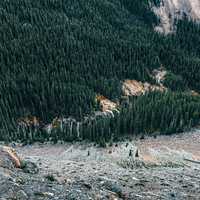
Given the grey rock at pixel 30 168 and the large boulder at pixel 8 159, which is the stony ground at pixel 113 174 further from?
the large boulder at pixel 8 159

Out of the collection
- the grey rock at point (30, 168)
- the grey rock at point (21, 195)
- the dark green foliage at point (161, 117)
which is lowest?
the dark green foliage at point (161, 117)

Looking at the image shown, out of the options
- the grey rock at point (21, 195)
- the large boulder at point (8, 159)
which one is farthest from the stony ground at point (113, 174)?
the large boulder at point (8, 159)

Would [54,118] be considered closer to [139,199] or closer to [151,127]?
[151,127]

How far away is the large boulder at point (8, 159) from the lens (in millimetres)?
79294

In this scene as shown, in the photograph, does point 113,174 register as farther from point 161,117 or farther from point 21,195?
point 161,117

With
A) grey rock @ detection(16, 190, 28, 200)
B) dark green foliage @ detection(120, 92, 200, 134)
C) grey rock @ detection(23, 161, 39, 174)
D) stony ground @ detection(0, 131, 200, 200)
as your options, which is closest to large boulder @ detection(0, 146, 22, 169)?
grey rock @ detection(23, 161, 39, 174)

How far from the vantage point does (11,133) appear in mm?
167000

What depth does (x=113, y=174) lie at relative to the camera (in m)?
92.0

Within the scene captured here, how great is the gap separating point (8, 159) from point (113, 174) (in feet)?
65.3

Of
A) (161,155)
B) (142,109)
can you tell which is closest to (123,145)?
(161,155)

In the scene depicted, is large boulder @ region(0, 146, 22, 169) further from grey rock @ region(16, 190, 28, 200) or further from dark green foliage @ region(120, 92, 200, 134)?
dark green foliage @ region(120, 92, 200, 134)

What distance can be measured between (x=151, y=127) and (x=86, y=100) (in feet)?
168

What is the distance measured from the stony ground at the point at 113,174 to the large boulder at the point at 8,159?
5.75ft

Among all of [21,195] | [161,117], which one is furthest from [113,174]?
[161,117]
